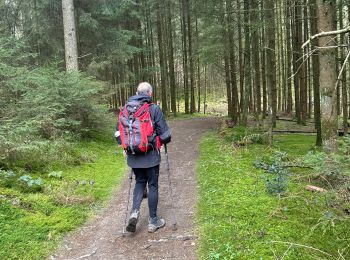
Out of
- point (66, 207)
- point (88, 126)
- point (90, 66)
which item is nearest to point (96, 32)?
point (90, 66)

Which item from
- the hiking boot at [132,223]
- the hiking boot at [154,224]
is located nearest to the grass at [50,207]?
the hiking boot at [132,223]

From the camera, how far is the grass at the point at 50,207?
4.62 metres

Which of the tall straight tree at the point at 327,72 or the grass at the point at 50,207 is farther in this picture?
the tall straight tree at the point at 327,72

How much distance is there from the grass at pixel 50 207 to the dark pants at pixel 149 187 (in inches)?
42.5

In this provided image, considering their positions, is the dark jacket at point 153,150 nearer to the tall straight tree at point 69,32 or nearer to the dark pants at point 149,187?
the dark pants at point 149,187

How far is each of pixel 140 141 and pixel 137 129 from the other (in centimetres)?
17

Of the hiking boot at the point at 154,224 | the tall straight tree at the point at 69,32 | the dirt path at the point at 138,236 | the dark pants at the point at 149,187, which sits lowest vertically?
the dirt path at the point at 138,236

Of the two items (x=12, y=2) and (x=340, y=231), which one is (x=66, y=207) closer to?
(x=340, y=231)

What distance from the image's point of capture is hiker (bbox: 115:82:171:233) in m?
4.87

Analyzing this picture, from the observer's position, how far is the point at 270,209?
5.36 meters

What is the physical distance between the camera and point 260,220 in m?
4.97

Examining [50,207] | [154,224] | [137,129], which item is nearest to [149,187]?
[154,224]

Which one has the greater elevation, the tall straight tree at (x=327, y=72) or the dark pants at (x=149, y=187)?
the tall straight tree at (x=327, y=72)

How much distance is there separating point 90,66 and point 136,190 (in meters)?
11.4
